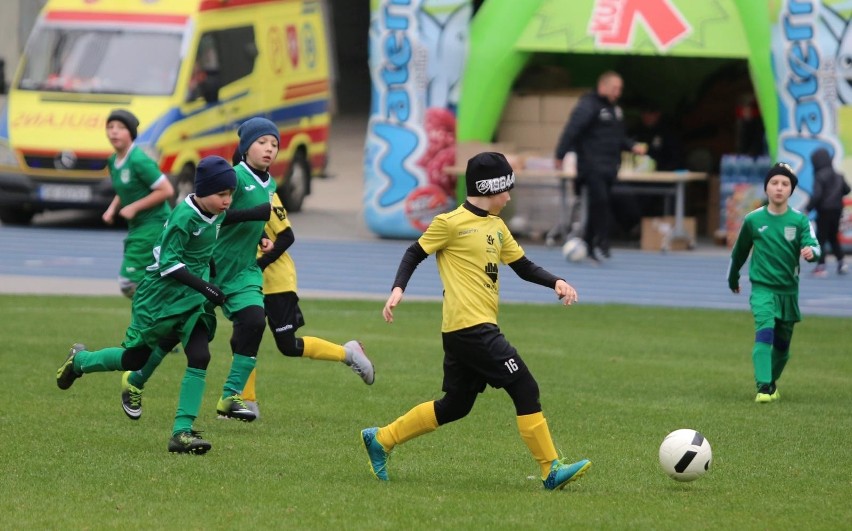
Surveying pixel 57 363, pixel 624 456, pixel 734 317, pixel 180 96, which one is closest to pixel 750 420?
pixel 624 456

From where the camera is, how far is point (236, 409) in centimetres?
915

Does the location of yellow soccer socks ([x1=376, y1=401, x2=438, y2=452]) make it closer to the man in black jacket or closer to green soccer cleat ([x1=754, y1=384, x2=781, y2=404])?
green soccer cleat ([x1=754, y1=384, x2=781, y2=404])

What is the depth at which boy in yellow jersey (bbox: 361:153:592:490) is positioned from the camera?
7363mm

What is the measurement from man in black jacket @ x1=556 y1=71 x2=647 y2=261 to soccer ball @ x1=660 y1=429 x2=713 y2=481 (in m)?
12.3

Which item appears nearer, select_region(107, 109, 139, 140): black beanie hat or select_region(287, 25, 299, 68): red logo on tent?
select_region(107, 109, 139, 140): black beanie hat

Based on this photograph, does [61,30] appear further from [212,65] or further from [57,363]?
[57,363]

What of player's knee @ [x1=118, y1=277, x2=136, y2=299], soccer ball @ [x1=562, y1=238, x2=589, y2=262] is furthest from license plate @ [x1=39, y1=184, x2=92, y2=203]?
player's knee @ [x1=118, y1=277, x2=136, y2=299]

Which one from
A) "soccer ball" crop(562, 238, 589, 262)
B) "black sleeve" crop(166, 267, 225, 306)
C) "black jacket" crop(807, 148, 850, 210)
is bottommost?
"soccer ball" crop(562, 238, 589, 262)

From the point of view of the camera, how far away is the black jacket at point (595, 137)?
19750 millimetres

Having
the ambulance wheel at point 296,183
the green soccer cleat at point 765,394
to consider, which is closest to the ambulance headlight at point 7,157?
the ambulance wheel at point 296,183

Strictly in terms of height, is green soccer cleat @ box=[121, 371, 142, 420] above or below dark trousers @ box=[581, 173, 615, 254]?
above

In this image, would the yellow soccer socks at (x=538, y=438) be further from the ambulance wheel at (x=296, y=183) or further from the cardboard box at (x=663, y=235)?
the ambulance wheel at (x=296, y=183)

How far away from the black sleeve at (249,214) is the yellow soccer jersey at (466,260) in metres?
1.65

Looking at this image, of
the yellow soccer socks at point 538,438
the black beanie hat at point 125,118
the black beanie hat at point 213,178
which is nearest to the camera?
the yellow soccer socks at point 538,438
